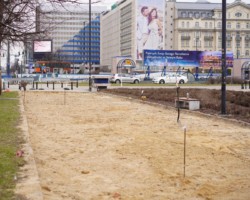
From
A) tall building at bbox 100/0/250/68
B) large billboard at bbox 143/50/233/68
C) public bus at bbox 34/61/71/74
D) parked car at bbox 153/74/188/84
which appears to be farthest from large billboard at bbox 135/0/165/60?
parked car at bbox 153/74/188/84

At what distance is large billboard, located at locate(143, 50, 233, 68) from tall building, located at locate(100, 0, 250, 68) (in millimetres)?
64425

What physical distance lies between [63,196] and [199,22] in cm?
12866

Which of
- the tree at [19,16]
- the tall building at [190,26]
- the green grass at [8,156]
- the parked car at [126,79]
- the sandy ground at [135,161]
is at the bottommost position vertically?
the sandy ground at [135,161]

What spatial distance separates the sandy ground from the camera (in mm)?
6289

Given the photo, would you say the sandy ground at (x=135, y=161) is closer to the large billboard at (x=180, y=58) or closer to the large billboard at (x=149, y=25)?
the large billboard at (x=180, y=58)

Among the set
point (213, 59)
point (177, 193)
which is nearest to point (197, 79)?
point (213, 59)

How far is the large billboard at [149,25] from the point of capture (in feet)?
414

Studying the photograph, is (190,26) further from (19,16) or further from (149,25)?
(19,16)

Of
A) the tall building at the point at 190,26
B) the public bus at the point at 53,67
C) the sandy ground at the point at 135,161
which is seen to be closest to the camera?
the sandy ground at the point at 135,161

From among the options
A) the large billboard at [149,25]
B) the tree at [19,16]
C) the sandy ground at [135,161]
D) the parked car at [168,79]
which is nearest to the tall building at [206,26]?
the large billboard at [149,25]

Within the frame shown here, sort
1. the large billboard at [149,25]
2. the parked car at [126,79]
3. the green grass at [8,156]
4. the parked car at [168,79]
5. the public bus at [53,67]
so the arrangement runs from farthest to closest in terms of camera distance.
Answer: the large billboard at [149,25] < the public bus at [53,67] < the parked car at [126,79] < the parked car at [168,79] < the green grass at [8,156]

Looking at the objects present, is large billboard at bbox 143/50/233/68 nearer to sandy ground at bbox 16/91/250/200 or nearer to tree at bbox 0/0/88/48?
sandy ground at bbox 16/91/250/200

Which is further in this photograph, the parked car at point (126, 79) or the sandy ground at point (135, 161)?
the parked car at point (126, 79)

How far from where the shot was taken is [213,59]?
61625 millimetres
